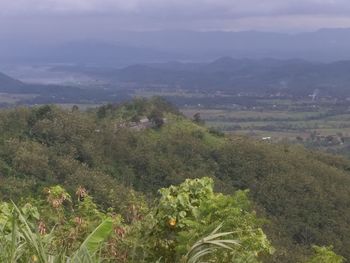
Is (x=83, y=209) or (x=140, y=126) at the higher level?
(x=83, y=209)

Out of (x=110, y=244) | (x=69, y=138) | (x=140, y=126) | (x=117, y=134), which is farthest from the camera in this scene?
(x=140, y=126)

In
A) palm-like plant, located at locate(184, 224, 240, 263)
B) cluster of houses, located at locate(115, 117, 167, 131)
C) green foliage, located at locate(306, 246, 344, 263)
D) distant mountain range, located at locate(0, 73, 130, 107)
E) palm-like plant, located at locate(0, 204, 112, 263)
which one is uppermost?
palm-like plant, located at locate(0, 204, 112, 263)

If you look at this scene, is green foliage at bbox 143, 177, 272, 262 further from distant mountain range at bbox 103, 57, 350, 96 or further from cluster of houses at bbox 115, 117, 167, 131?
distant mountain range at bbox 103, 57, 350, 96

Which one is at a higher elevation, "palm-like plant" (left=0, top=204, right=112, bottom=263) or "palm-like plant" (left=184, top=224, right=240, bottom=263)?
"palm-like plant" (left=0, top=204, right=112, bottom=263)

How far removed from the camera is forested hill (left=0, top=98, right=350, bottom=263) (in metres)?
29.7

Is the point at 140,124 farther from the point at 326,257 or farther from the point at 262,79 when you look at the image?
the point at 262,79

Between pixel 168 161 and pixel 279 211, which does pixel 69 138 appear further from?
pixel 279 211

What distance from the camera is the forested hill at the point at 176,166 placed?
2967 centimetres

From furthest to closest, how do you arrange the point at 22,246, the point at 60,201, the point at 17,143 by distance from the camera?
the point at 17,143, the point at 60,201, the point at 22,246

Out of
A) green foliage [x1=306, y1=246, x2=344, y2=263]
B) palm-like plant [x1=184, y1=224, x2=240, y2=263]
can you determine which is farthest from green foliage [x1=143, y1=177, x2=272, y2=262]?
green foliage [x1=306, y1=246, x2=344, y2=263]

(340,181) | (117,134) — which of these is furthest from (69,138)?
(340,181)

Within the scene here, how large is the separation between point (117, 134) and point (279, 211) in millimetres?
10865

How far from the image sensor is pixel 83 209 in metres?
6.85

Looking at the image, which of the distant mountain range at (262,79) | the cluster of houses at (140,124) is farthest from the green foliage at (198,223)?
the distant mountain range at (262,79)
